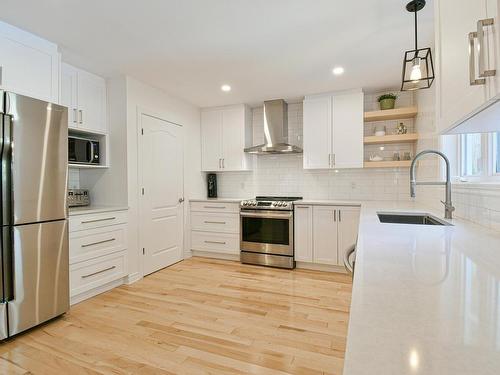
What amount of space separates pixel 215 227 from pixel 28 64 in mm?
2880

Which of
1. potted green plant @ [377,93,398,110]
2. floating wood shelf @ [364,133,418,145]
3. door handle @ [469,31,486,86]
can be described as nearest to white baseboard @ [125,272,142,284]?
floating wood shelf @ [364,133,418,145]

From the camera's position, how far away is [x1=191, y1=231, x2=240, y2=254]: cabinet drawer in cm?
420

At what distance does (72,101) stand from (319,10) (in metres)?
2.62

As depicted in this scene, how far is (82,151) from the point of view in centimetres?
301

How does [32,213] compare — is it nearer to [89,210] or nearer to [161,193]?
[89,210]

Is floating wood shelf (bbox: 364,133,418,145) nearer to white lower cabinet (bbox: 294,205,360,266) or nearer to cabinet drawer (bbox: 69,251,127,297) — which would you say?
white lower cabinet (bbox: 294,205,360,266)

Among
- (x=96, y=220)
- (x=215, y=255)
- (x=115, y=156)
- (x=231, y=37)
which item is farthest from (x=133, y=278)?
(x=231, y=37)

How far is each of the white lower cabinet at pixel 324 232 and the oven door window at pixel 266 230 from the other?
0.50 ft

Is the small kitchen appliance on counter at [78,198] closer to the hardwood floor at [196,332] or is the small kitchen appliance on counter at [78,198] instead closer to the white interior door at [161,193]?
the white interior door at [161,193]

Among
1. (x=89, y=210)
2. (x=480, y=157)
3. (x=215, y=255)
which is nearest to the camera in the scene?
(x=480, y=157)

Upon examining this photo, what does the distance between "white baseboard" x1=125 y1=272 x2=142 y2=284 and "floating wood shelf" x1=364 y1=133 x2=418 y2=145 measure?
11.0 feet

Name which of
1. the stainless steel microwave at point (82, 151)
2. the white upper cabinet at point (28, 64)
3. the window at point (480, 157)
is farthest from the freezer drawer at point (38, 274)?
the window at point (480, 157)

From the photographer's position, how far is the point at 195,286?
318 cm

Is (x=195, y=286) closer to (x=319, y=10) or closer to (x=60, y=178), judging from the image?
(x=60, y=178)
